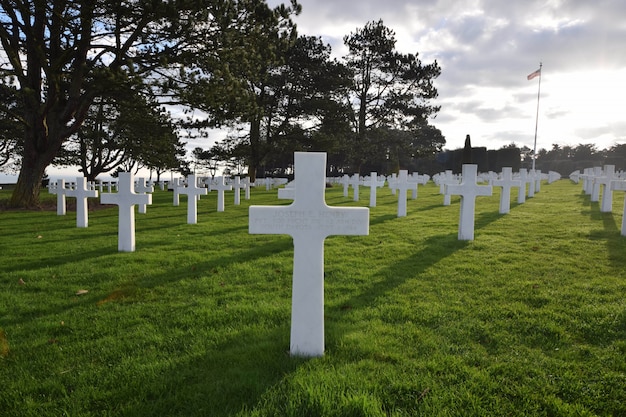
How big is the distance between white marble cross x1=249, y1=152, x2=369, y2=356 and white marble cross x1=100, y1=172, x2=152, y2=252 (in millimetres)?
4580

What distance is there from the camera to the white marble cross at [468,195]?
705 centimetres

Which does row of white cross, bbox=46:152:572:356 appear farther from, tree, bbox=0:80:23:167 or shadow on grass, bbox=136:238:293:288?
tree, bbox=0:80:23:167

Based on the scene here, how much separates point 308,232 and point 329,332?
3.09 feet

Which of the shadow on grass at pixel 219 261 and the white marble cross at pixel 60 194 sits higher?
the white marble cross at pixel 60 194

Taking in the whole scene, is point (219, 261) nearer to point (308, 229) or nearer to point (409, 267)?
point (409, 267)

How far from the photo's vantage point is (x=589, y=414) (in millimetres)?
2131

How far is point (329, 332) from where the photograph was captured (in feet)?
10.3

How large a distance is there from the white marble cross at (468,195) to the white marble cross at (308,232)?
193 inches

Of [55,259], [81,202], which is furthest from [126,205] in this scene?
[81,202]

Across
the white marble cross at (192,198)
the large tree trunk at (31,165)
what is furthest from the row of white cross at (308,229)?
the large tree trunk at (31,165)

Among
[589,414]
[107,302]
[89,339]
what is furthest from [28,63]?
[589,414]

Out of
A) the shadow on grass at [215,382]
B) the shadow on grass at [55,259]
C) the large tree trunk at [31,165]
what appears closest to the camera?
the shadow on grass at [215,382]

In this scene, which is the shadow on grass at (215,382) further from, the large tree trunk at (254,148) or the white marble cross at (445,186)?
the large tree trunk at (254,148)

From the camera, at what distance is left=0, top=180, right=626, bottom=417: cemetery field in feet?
7.46
